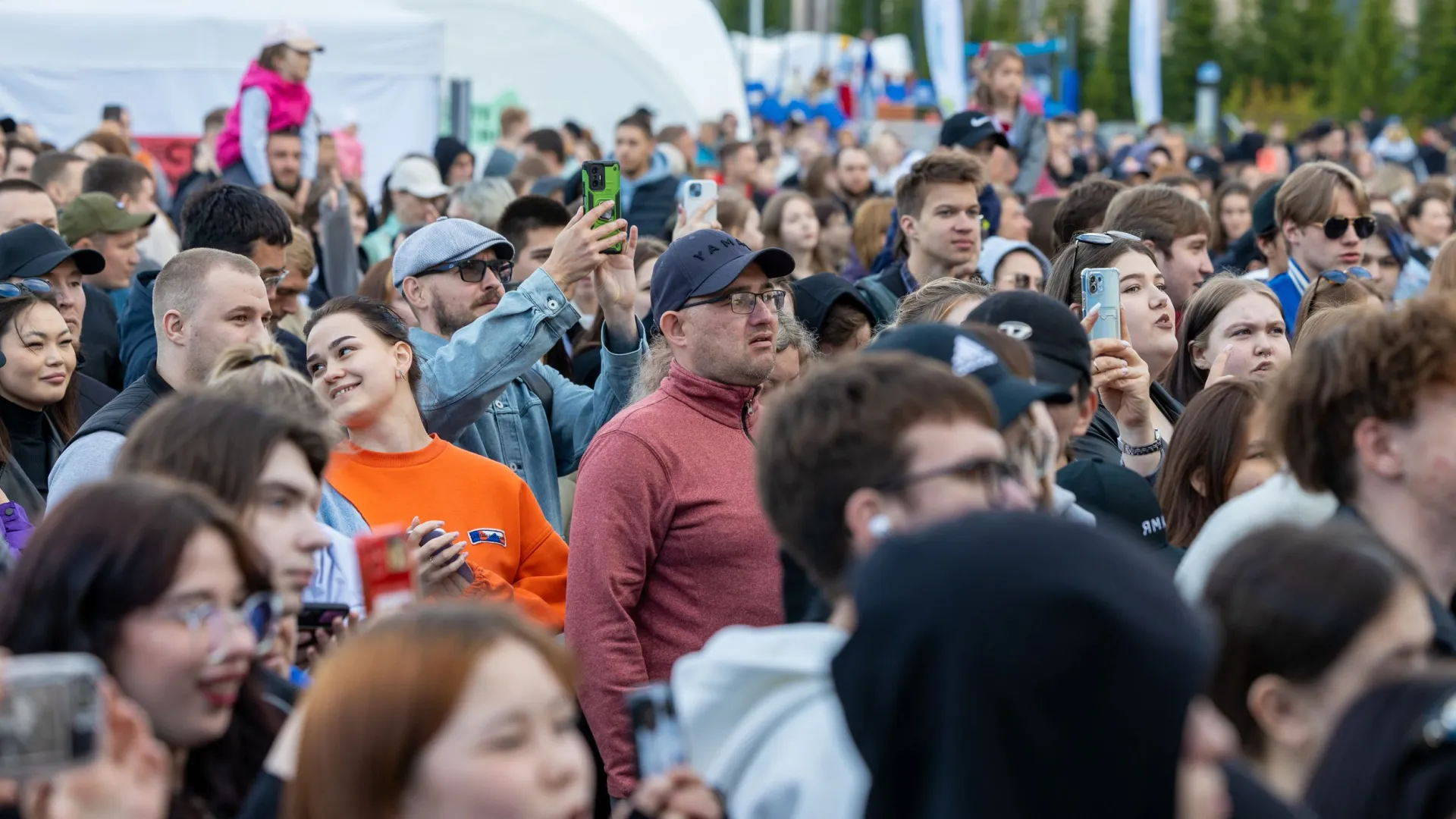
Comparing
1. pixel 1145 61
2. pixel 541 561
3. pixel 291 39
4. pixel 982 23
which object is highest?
pixel 982 23

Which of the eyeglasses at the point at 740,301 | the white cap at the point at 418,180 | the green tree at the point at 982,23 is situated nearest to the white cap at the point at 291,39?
the white cap at the point at 418,180

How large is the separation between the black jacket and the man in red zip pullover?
95 cm

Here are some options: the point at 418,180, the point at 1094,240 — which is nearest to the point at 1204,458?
the point at 1094,240

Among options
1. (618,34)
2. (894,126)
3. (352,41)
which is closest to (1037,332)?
(352,41)

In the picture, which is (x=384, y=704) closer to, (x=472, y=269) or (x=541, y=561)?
(x=541, y=561)

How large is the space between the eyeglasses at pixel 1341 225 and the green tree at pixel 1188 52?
157ft

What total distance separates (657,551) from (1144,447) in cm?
161

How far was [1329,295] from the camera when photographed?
668 cm

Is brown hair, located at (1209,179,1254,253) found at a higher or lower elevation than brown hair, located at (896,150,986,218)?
lower

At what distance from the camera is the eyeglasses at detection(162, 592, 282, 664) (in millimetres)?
2615

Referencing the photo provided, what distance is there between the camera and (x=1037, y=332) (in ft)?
12.5

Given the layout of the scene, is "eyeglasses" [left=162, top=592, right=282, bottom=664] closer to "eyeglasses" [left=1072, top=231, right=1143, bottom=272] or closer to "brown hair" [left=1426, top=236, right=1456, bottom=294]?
"eyeglasses" [left=1072, top=231, right=1143, bottom=272]

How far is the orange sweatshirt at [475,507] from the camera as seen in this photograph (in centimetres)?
490

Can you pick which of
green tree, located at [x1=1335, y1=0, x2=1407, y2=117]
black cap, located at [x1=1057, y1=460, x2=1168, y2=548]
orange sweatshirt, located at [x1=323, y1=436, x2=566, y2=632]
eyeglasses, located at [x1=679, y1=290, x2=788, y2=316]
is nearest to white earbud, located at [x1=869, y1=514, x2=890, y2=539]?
black cap, located at [x1=1057, y1=460, x2=1168, y2=548]
